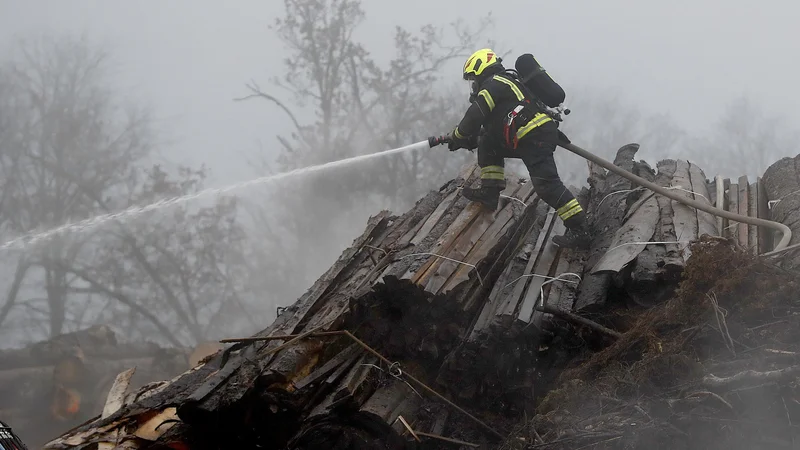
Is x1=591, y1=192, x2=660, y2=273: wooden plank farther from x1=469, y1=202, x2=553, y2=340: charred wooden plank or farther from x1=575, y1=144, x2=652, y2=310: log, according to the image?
x1=469, y1=202, x2=553, y2=340: charred wooden plank

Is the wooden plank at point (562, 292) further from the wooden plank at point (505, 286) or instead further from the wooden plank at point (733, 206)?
the wooden plank at point (733, 206)

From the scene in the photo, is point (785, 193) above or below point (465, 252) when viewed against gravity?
above

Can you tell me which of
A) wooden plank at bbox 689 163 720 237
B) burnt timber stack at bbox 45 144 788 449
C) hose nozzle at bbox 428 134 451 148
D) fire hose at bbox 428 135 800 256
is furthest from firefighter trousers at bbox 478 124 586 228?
wooden plank at bbox 689 163 720 237

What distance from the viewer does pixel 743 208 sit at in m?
6.77

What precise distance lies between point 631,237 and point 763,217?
2.03 metres

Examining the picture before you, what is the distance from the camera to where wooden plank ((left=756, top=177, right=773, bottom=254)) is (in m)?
5.93

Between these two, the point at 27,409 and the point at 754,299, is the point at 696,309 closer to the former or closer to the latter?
the point at 754,299

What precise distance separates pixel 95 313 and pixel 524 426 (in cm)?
1980

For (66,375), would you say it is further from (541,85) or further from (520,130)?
(541,85)

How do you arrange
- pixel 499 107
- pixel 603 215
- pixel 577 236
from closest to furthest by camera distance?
pixel 577 236 → pixel 499 107 → pixel 603 215

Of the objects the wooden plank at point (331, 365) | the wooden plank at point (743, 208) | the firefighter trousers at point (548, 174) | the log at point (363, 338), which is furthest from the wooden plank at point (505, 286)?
the wooden plank at point (743, 208)

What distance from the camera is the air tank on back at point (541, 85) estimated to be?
6.68 meters

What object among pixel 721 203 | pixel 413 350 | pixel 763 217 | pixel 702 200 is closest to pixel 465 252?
pixel 413 350

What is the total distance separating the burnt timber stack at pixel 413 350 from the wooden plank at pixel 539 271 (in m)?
0.01
